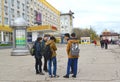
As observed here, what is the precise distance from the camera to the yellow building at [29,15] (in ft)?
204

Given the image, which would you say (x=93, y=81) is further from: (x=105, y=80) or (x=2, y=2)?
(x=2, y=2)

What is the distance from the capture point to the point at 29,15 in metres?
82.3

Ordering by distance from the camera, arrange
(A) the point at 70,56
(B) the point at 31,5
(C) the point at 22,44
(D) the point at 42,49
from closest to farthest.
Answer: (A) the point at 70,56 < (D) the point at 42,49 < (C) the point at 22,44 < (B) the point at 31,5

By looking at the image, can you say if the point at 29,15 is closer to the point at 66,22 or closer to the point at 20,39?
the point at 20,39

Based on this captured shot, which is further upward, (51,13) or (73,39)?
(51,13)

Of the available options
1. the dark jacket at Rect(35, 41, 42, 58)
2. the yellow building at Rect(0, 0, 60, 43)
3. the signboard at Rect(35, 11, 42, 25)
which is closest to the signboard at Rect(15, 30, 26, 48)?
the dark jacket at Rect(35, 41, 42, 58)

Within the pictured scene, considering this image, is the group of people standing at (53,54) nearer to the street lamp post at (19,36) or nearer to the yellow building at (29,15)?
the street lamp post at (19,36)

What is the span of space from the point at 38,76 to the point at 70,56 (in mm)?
1561

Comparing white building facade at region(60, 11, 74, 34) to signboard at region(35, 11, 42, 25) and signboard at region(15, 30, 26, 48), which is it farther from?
signboard at region(15, 30, 26, 48)

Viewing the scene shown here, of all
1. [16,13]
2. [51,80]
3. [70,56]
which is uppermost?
[16,13]

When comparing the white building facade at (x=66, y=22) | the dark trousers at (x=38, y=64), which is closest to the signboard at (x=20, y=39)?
the dark trousers at (x=38, y=64)

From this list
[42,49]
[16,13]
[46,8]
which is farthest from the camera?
[46,8]

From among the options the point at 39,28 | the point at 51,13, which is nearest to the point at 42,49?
the point at 39,28

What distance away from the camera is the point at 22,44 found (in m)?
25.5
